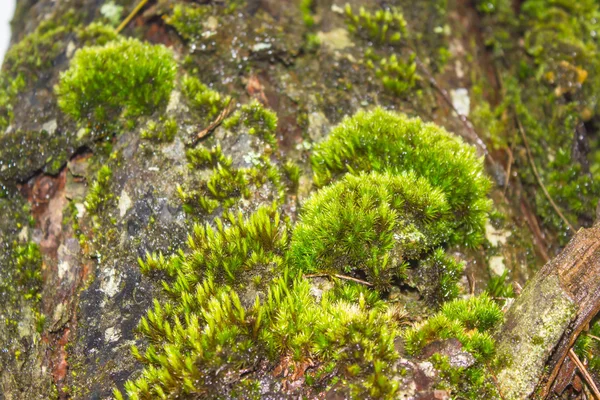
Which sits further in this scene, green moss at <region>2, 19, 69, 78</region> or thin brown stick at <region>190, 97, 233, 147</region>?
green moss at <region>2, 19, 69, 78</region>

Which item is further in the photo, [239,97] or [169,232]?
[239,97]

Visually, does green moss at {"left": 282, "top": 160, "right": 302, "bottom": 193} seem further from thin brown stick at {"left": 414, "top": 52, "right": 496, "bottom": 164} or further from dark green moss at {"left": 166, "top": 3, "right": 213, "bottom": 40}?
thin brown stick at {"left": 414, "top": 52, "right": 496, "bottom": 164}

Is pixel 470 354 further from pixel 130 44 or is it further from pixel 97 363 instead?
pixel 130 44

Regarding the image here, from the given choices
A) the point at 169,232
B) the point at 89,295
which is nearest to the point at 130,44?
the point at 169,232

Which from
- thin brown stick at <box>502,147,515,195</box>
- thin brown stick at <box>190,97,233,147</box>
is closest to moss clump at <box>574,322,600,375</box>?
thin brown stick at <box>502,147,515,195</box>

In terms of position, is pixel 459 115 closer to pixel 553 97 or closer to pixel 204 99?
pixel 553 97

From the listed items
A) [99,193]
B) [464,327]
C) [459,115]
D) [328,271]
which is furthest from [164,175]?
[459,115]
